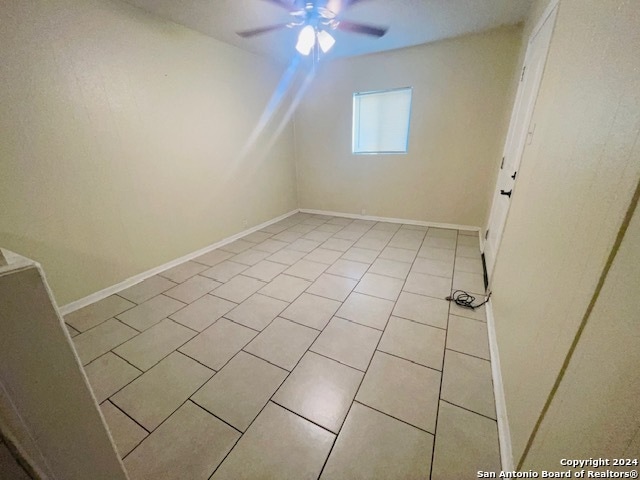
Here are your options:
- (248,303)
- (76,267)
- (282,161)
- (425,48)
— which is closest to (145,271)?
(76,267)

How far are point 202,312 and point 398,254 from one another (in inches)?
90.8

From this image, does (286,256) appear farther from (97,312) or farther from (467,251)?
(467,251)

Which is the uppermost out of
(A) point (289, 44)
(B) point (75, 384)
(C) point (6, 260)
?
(A) point (289, 44)

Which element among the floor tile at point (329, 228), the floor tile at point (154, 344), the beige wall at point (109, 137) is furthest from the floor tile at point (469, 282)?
the beige wall at point (109, 137)

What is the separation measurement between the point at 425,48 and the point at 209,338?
14.2 feet

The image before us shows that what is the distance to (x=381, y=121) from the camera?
396cm

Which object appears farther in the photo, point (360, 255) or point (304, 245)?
point (304, 245)

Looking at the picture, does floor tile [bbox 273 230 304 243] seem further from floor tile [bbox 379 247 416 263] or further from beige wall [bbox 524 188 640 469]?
beige wall [bbox 524 188 640 469]

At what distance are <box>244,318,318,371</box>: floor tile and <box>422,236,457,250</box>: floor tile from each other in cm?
228

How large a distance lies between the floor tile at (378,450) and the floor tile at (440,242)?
254 cm

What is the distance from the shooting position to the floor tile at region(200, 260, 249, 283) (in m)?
2.65

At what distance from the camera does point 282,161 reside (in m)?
4.43

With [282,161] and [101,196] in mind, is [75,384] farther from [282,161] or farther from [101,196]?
[282,161]

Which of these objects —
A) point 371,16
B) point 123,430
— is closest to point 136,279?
point 123,430
